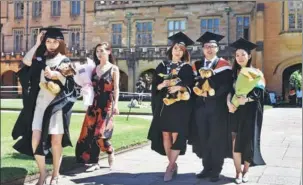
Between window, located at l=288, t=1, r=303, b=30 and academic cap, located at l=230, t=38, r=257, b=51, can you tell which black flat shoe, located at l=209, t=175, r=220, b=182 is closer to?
academic cap, located at l=230, t=38, r=257, b=51

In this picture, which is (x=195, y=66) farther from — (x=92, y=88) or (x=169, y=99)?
(x=92, y=88)

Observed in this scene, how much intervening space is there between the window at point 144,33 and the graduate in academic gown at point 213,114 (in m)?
17.2

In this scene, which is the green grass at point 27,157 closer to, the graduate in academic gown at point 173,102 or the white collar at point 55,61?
the white collar at point 55,61

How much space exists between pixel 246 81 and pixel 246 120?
1.32 feet

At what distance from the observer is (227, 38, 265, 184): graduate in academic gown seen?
3.71 metres

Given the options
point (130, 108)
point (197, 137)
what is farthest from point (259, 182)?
point (130, 108)

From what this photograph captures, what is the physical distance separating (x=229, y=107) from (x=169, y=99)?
0.58m

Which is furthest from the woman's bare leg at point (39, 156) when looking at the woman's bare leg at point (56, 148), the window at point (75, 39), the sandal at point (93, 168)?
the window at point (75, 39)

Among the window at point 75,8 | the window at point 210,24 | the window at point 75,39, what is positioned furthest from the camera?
the window at point 75,8

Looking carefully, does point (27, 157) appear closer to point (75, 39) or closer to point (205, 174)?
point (205, 174)

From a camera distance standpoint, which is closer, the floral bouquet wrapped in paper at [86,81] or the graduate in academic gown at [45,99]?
the graduate in academic gown at [45,99]

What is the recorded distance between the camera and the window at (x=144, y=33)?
21116 mm

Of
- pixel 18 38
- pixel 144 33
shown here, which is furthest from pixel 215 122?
pixel 18 38

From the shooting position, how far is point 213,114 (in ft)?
12.5
